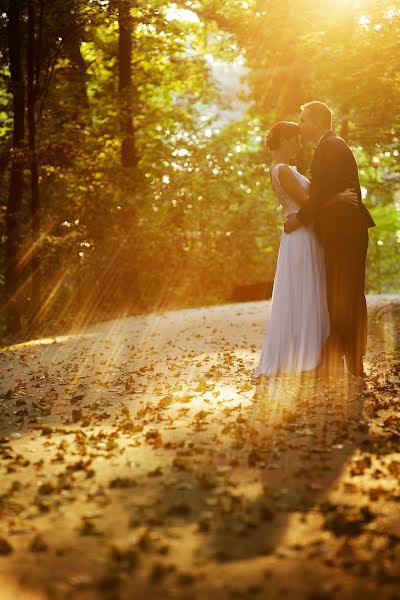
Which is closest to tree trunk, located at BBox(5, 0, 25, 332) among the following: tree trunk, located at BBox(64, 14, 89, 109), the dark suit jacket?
tree trunk, located at BBox(64, 14, 89, 109)

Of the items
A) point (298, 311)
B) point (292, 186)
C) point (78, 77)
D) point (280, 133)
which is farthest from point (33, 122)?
point (298, 311)

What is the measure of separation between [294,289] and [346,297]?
54 cm

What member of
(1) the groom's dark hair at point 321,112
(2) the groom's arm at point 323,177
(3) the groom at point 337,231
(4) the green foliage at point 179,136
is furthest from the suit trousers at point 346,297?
(4) the green foliage at point 179,136

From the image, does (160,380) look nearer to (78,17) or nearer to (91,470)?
(91,470)

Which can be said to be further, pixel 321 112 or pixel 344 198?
pixel 321 112

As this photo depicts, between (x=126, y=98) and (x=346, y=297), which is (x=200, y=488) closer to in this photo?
(x=346, y=297)

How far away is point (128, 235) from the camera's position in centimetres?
2114

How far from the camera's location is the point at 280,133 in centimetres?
837

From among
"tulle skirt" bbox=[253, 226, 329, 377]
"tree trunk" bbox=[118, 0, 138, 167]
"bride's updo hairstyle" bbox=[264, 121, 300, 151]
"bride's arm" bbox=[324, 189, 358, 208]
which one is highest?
"tree trunk" bbox=[118, 0, 138, 167]

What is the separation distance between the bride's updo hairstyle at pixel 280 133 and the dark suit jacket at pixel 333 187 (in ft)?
0.98

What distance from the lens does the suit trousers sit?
27.0ft

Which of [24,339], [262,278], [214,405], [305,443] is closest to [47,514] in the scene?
[305,443]

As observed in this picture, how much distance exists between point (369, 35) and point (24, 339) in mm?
8348

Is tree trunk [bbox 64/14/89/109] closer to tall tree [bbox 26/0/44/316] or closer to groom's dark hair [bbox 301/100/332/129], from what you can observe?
tall tree [bbox 26/0/44/316]
